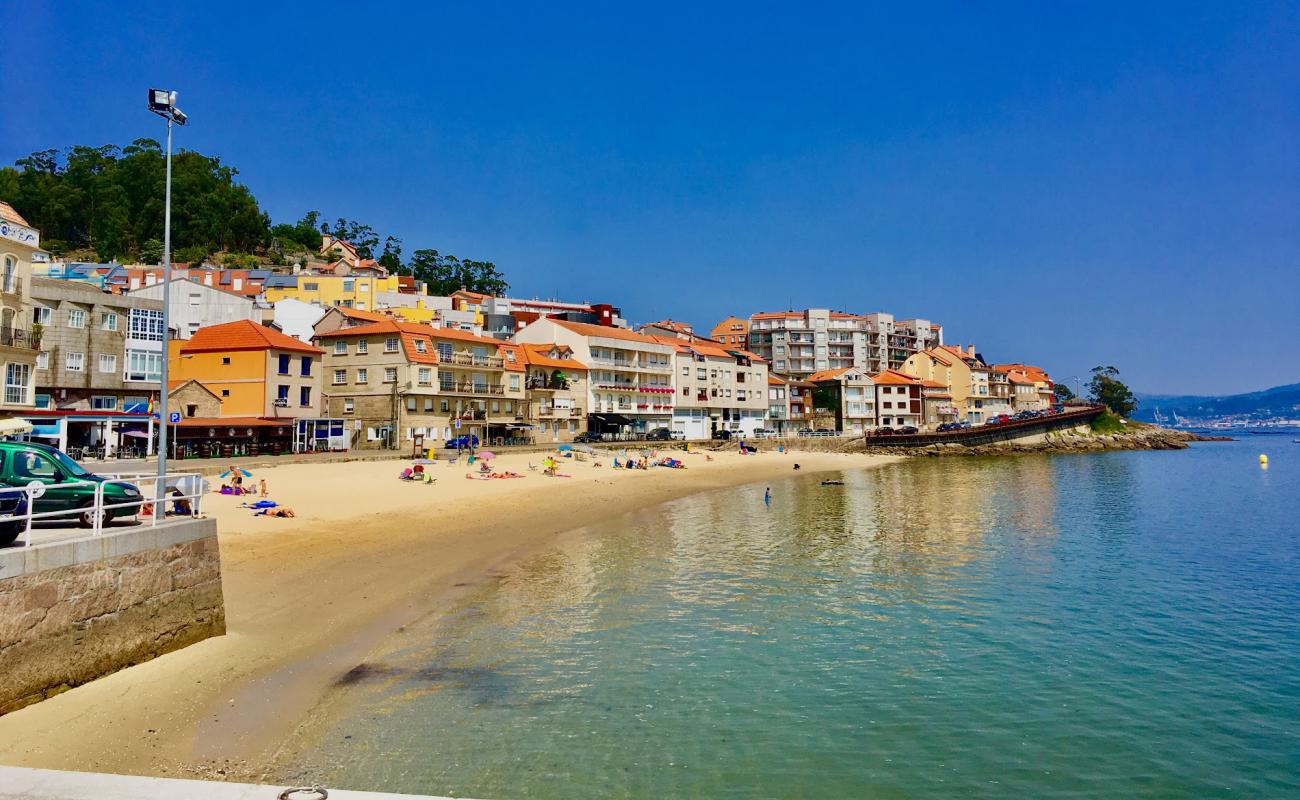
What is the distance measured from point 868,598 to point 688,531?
12555mm

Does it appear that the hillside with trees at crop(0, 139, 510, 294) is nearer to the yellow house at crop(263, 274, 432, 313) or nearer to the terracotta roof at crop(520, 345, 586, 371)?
the yellow house at crop(263, 274, 432, 313)

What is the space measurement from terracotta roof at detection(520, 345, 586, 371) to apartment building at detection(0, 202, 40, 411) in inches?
1688

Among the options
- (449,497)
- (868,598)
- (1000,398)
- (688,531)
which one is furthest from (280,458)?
(1000,398)

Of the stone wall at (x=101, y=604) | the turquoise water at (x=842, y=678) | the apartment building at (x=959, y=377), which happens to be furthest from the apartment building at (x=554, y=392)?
the apartment building at (x=959, y=377)

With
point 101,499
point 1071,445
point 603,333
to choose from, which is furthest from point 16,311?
point 1071,445

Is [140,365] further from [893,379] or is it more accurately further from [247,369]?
[893,379]

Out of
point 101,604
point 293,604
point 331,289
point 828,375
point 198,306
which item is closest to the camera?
point 101,604

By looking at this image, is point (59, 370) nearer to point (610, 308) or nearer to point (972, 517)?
point (972, 517)

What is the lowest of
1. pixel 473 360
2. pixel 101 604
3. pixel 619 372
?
pixel 101 604

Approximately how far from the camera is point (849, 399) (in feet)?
384

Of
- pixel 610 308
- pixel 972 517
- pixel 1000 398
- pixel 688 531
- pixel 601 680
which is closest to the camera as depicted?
pixel 601 680

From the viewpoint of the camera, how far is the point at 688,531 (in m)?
31.6

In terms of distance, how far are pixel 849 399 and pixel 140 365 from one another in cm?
9200

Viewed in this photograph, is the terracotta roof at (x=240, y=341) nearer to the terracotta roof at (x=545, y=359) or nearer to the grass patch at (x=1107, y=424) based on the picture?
the terracotta roof at (x=545, y=359)
